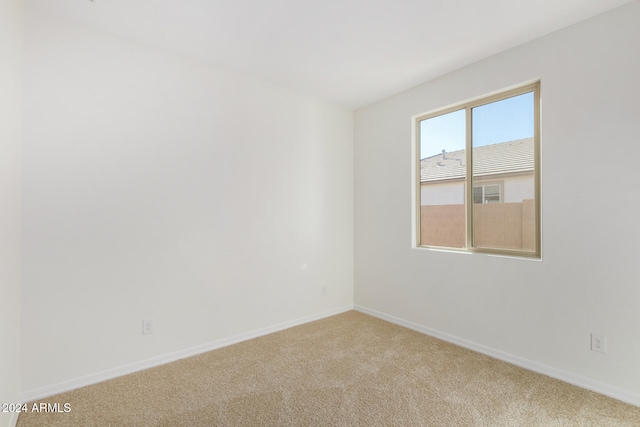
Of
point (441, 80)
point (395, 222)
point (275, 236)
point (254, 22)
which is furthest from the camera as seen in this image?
point (395, 222)

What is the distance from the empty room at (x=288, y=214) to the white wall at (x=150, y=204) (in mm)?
15

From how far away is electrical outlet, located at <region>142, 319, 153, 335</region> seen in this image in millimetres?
2436

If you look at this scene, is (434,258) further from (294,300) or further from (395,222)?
(294,300)

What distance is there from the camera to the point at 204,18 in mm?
2160

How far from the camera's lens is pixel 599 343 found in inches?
82.6

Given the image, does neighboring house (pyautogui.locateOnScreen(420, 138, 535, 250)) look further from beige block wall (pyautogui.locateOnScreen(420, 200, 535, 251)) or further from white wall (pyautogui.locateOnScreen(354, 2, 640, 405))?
white wall (pyautogui.locateOnScreen(354, 2, 640, 405))

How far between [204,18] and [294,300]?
272 centimetres

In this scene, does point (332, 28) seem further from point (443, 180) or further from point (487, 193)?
point (487, 193)

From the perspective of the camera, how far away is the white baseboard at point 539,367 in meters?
2.00

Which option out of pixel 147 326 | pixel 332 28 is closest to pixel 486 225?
pixel 332 28

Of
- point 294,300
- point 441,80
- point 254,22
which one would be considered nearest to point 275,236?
point 294,300

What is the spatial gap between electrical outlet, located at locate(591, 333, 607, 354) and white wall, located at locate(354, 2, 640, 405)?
0.10ft

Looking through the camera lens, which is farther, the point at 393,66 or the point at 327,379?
the point at 393,66

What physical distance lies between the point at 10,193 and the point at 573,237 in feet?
12.0
